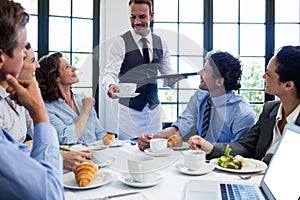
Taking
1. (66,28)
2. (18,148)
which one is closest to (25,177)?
(18,148)

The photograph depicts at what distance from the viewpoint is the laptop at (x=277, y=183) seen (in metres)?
0.82

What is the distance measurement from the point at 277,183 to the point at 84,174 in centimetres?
59

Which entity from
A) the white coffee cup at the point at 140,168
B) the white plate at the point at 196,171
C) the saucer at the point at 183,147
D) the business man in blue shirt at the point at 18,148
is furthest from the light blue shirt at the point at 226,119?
the business man in blue shirt at the point at 18,148

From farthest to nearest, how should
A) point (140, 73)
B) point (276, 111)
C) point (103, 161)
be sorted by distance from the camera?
point (140, 73), point (276, 111), point (103, 161)

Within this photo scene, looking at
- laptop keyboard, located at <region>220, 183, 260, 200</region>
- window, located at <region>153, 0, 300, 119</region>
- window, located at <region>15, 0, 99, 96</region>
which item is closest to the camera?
laptop keyboard, located at <region>220, 183, 260, 200</region>

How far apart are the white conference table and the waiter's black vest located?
1.24ft

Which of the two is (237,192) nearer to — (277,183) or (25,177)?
(277,183)

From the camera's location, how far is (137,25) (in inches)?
73.7

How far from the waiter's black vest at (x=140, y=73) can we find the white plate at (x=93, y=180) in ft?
2.16

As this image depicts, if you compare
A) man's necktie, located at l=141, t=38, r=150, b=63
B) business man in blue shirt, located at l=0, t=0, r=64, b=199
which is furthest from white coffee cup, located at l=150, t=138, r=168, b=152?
business man in blue shirt, located at l=0, t=0, r=64, b=199

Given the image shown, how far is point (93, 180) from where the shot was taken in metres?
1.08

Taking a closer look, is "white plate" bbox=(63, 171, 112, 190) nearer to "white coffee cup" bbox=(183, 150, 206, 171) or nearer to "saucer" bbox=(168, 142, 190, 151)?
"white coffee cup" bbox=(183, 150, 206, 171)

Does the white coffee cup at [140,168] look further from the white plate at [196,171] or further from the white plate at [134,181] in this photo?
the white plate at [196,171]

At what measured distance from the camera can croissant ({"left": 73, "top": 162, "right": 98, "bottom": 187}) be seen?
3.27 ft
